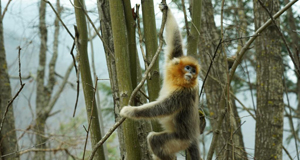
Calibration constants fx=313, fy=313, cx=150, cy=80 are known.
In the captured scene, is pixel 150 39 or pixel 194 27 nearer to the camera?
pixel 150 39

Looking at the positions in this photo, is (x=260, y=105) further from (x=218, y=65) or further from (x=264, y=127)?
(x=218, y=65)

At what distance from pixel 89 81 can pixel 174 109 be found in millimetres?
956

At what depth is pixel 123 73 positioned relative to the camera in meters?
2.47

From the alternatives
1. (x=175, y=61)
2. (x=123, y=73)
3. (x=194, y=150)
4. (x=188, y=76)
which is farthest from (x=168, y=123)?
(x=123, y=73)

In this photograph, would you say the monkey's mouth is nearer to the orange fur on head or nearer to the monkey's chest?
the orange fur on head

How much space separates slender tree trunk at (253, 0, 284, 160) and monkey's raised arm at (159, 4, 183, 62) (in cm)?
195

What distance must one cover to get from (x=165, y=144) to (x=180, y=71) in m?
0.81

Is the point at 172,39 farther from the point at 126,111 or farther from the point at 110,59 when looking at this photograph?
the point at 126,111

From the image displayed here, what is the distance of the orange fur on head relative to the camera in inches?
134

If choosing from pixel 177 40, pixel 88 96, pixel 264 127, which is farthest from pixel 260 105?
pixel 88 96

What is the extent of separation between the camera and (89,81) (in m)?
2.92

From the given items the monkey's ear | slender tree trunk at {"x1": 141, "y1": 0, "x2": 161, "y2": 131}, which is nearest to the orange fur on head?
the monkey's ear

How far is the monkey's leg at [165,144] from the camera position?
3051 mm

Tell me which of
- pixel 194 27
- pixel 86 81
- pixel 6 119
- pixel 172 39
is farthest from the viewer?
pixel 6 119
